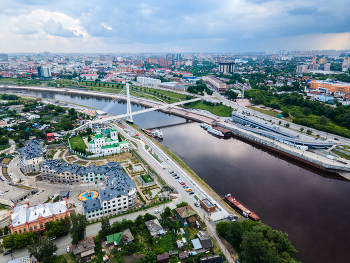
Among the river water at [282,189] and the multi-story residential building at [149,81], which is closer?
the river water at [282,189]

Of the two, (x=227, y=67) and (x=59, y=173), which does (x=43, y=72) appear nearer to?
(x=227, y=67)

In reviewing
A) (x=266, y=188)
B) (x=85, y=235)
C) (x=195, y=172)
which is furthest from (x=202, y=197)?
(x=85, y=235)

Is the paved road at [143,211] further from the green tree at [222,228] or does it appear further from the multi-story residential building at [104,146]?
the multi-story residential building at [104,146]

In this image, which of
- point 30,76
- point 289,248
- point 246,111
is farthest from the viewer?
point 30,76

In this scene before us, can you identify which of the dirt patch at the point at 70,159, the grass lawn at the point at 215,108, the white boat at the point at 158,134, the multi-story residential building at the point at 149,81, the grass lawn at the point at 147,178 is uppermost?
the multi-story residential building at the point at 149,81

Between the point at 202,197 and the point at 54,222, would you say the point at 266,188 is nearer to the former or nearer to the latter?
the point at 202,197

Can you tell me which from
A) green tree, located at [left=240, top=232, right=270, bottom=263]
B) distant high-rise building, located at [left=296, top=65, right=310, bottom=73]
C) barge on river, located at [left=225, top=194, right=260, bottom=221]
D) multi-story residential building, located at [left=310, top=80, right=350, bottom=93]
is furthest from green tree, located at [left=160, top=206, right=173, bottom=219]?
distant high-rise building, located at [left=296, top=65, right=310, bottom=73]

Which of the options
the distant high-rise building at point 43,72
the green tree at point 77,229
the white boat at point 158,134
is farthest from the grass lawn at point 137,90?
the green tree at point 77,229

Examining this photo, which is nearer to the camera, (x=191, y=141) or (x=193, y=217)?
(x=193, y=217)
